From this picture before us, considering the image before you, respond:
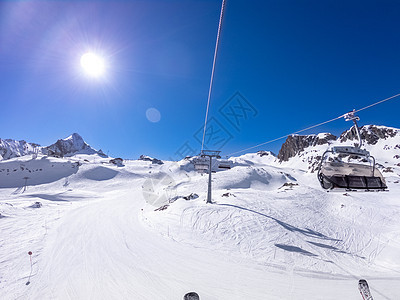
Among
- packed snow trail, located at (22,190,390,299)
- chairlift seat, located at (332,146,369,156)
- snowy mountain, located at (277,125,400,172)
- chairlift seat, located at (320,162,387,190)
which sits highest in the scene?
snowy mountain, located at (277,125,400,172)

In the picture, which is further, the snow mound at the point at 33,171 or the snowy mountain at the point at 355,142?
the snowy mountain at the point at 355,142

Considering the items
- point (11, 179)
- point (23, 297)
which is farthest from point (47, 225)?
point (11, 179)

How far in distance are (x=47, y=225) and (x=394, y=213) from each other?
38.0 metres

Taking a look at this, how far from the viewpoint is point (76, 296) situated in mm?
6078

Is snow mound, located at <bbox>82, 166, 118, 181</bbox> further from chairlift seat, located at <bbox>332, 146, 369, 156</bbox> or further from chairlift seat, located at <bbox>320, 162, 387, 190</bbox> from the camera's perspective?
chairlift seat, located at <bbox>332, 146, 369, 156</bbox>

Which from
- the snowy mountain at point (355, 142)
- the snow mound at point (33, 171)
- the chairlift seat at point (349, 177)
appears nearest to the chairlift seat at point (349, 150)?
the chairlift seat at point (349, 177)

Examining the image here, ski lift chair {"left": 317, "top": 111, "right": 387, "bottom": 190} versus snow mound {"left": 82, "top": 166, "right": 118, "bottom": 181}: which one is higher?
snow mound {"left": 82, "top": 166, "right": 118, "bottom": 181}

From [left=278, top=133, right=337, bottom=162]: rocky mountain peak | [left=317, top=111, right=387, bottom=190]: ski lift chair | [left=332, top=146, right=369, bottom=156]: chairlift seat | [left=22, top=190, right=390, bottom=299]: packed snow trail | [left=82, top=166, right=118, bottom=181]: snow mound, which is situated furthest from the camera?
[left=278, top=133, right=337, bottom=162]: rocky mountain peak

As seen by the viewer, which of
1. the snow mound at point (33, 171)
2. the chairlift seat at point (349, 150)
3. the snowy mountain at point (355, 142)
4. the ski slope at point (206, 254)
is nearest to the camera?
the ski slope at point (206, 254)

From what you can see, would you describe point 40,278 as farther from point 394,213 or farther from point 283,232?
point 394,213

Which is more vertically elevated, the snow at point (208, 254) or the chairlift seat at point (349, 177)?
the chairlift seat at point (349, 177)

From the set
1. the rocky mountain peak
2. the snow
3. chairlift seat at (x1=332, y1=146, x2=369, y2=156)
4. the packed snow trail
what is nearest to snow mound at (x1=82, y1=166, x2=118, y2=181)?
the snow

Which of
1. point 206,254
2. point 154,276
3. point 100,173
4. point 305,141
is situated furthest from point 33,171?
point 305,141

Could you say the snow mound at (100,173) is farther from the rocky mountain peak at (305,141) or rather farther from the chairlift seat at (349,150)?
the rocky mountain peak at (305,141)
